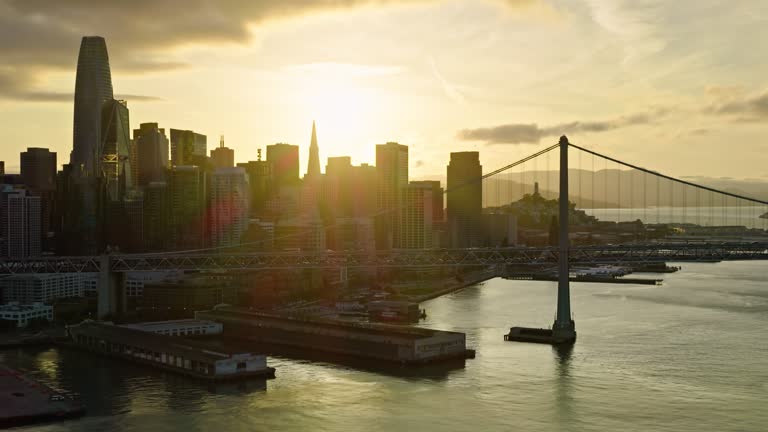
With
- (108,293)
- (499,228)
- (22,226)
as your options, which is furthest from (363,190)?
(108,293)

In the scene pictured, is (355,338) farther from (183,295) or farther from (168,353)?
(183,295)

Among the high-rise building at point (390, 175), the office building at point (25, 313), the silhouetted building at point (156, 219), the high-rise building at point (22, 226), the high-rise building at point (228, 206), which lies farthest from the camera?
the high-rise building at point (390, 175)


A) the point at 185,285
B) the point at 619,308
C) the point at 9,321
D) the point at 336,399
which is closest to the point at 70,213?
the point at 185,285

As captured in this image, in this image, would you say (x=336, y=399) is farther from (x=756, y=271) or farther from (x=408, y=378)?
(x=756, y=271)

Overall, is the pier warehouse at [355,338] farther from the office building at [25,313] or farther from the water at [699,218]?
the water at [699,218]

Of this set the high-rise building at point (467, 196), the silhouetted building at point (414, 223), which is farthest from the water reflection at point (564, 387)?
the high-rise building at point (467, 196)
